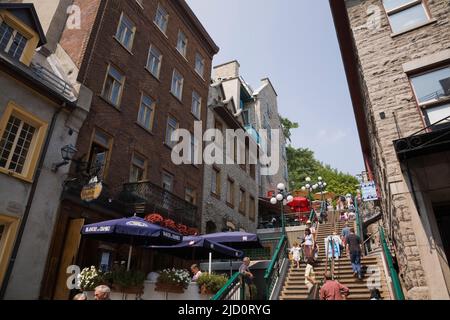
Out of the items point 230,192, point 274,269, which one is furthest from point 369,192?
point 230,192

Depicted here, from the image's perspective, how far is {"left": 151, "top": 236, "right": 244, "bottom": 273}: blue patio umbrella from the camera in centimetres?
1112

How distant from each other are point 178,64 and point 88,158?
10998mm

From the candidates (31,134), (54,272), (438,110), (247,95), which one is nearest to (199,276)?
(54,272)

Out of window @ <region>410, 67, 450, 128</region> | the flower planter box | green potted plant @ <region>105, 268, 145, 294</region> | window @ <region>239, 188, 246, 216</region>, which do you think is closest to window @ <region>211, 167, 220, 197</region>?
window @ <region>239, 188, 246, 216</region>

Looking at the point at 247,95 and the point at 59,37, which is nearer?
the point at 59,37

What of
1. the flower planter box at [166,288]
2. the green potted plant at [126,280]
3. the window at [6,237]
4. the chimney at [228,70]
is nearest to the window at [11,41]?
the window at [6,237]

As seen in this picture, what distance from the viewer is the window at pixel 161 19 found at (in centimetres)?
2093

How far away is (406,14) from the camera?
11.5m

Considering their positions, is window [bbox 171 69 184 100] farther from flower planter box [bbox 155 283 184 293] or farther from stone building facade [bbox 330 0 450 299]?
flower planter box [bbox 155 283 184 293]

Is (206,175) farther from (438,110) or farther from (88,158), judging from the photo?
(438,110)

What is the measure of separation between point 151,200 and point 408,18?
12.4 m

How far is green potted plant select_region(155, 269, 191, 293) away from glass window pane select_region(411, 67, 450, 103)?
9.19 meters

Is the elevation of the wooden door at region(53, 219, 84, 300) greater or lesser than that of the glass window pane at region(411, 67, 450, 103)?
lesser

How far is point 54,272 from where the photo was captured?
36.1 feet
